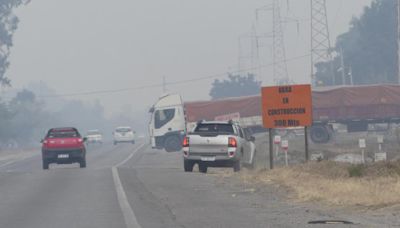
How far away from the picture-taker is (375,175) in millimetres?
26094

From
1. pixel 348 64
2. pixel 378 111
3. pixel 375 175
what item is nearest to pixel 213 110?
pixel 378 111

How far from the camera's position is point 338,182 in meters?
25.5

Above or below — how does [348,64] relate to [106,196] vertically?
above

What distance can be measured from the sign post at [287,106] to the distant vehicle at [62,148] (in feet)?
45.8

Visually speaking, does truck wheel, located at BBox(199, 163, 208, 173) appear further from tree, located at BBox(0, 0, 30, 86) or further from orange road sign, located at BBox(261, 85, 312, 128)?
tree, located at BBox(0, 0, 30, 86)

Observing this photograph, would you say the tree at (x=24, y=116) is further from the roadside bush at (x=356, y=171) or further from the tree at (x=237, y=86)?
the roadside bush at (x=356, y=171)

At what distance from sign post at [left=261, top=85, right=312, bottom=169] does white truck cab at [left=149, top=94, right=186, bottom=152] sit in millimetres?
38889

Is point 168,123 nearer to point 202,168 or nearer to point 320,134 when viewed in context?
point 320,134

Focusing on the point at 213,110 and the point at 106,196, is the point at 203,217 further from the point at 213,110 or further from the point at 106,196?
the point at 213,110

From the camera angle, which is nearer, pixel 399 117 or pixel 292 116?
pixel 292 116

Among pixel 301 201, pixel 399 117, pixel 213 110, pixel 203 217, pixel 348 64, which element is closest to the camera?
pixel 203 217

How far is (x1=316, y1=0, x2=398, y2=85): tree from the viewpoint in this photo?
12662 centimetres

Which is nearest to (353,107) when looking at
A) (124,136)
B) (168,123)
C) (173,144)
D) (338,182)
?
(168,123)

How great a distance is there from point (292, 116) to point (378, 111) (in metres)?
34.8
